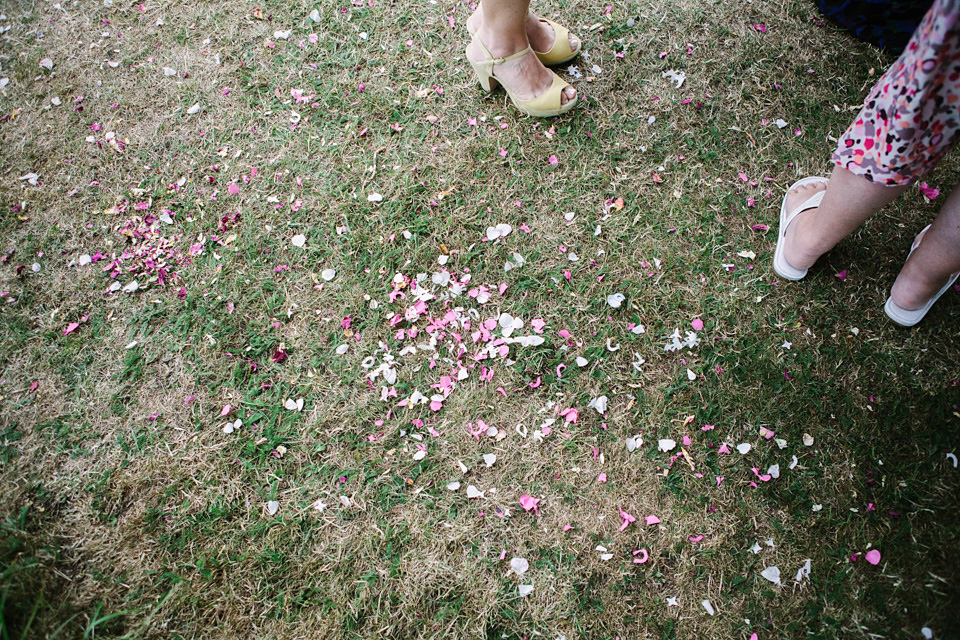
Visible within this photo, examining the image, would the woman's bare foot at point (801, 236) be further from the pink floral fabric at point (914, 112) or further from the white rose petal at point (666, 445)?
the white rose petal at point (666, 445)

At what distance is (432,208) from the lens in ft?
7.92

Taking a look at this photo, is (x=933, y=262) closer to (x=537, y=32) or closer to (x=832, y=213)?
(x=832, y=213)

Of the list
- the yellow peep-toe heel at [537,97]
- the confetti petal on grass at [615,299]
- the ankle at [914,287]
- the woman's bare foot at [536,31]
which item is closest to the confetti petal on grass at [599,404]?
the confetti petal on grass at [615,299]

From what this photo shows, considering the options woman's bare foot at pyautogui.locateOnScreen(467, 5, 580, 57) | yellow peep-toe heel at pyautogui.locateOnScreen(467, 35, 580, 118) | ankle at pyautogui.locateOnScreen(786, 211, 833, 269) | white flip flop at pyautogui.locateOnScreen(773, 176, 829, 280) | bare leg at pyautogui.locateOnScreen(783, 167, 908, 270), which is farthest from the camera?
woman's bare foot at pyautogui.locateOnScreen(467, 5, 580, 57)

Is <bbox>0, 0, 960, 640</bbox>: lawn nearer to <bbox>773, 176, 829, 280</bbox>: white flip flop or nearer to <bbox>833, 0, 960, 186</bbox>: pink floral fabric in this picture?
<bbox>773, 176, 829, 280</bbox>: white flip flop

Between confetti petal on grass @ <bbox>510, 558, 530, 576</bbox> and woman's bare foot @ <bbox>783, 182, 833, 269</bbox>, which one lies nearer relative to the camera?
confetti petal on grass @ <bbox>510, 558, 530, 576</bbox>

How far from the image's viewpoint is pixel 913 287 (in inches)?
78.9

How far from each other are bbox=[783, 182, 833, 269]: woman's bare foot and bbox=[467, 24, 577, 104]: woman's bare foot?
3.57ft

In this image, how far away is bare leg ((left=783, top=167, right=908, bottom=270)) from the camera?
174cm

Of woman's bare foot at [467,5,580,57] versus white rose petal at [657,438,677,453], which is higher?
woman's bare foot at [467,5,580,57]

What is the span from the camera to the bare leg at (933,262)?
1.79 m

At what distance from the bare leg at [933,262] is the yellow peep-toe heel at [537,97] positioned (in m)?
1.51

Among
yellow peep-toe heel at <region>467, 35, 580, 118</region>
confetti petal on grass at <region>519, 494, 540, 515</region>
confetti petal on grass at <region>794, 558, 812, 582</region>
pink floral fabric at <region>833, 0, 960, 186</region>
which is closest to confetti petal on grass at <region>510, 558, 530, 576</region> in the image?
confetti petal on grass at <region>519, 494, 540, 515</region>

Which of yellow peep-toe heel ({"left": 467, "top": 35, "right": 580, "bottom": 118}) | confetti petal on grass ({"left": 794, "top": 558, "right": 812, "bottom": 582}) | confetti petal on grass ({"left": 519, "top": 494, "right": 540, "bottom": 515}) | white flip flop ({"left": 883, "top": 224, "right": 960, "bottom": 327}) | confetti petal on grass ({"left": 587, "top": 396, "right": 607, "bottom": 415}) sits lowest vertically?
confetti petal on grass ({"left": 794, "top": 558, "right": 812, "bottom": 582})
